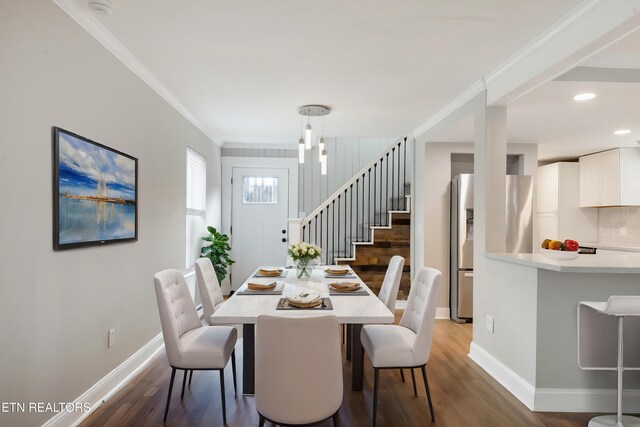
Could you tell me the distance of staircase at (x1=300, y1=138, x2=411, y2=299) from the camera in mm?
5578

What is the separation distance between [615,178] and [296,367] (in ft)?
19.0

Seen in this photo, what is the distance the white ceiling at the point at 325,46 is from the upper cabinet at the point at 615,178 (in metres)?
3.10

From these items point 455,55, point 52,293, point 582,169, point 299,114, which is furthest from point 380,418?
point 582,169

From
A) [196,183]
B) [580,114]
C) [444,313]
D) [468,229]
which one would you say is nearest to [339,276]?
[468,229]

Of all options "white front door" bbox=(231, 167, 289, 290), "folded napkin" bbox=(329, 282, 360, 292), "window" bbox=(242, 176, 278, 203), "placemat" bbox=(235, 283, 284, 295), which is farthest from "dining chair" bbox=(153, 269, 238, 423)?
"window" bbox=(242, 176, 278, 203)

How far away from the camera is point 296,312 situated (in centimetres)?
229

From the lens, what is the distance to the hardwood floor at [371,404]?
2.46m

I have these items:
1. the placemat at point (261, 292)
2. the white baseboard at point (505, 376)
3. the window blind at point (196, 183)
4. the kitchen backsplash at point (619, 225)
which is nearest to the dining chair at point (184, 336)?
the placemat at point (261, 292)

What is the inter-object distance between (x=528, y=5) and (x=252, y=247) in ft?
17.1

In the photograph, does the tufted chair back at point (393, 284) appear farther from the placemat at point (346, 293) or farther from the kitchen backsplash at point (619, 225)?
the kitchen backsplash at point (619, 225)

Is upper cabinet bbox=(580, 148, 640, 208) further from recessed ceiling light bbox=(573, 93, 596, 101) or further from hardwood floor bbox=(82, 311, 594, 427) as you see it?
hardwood floor bbox=(82, 311, 594, 427)

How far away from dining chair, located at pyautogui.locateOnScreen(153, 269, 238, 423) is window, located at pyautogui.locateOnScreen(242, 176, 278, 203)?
391 centimetres

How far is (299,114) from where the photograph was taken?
4621 mm

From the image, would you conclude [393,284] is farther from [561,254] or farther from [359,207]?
[359,207]
